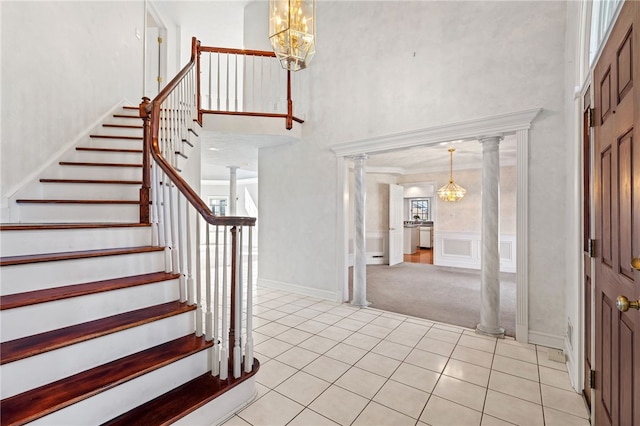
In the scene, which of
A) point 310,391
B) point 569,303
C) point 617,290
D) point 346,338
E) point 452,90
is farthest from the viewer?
point 452,90

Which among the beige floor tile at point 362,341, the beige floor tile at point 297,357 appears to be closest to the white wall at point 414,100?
the beige floor tile at point 362,341

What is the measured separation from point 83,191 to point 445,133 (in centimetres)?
383

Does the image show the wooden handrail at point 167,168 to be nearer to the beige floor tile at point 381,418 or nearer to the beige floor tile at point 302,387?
the beige floor tile at point 302,387

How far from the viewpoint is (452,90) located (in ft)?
11.3

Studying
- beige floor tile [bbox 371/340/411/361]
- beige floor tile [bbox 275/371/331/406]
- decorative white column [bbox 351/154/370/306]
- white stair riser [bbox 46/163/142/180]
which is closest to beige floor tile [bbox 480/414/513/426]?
beige floor tile [bbox 371/340/411/361]

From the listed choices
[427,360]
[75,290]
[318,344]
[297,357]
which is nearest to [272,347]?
[297,357]

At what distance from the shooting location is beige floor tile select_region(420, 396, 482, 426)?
1.85 metres

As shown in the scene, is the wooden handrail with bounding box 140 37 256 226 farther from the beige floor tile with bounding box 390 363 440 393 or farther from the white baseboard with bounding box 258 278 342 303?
the white baseboard with bounding box 258 278 342 303

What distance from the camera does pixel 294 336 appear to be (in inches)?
124

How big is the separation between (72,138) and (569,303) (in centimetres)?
515

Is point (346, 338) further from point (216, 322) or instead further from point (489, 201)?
point (489, 201)

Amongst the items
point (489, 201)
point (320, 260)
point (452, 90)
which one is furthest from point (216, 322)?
point (452, 90)

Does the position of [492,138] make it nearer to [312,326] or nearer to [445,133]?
[445,133]

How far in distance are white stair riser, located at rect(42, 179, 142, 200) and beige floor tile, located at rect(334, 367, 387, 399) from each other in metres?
2.67
